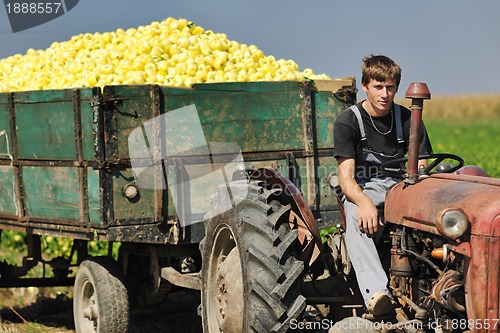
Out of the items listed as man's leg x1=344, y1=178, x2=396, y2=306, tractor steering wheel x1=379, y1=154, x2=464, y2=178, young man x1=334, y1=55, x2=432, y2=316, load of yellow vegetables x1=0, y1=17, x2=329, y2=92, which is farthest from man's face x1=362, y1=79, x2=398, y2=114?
load of yellow vegetables x1=0, y1=17, x2=329, y2=92

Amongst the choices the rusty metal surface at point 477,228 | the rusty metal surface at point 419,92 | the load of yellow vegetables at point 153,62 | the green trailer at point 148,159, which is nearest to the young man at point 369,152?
the rusty metal surface at point 477,228

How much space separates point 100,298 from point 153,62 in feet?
7.63

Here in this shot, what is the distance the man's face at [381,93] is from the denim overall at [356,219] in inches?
5.4

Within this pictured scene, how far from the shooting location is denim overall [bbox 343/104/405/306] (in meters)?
4.83

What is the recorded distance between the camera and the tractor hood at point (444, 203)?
4.07 meters

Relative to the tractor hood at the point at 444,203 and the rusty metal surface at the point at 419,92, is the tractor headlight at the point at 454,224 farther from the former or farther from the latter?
the rusty metal surface at the point at 419,92

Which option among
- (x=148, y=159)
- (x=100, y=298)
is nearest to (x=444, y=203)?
(x=148, y=159)

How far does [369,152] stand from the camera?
210 inches

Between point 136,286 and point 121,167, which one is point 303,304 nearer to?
point 121,167

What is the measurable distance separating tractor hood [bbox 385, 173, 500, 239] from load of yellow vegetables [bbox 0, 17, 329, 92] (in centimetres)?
320

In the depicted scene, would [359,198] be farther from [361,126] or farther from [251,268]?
[251,268]

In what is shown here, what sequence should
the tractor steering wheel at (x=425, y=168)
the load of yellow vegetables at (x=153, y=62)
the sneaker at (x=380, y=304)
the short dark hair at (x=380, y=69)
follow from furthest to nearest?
the load of yellow vegetables at (x=153, y=62) → the short dark hair at (x=380, y=69) → the tractor steering wheel at (x=425, y=168) → the sneaker at (x=380, y=304)

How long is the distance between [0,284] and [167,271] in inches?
96.0

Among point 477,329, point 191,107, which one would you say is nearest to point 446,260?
point 477,329
